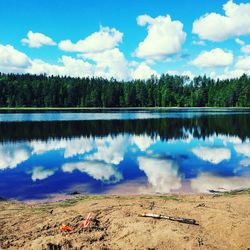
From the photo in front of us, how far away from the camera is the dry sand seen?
10.1 metres

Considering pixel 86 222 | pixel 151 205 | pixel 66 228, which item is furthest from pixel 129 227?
pixel 151 205

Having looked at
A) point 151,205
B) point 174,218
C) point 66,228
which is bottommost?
point 151,205

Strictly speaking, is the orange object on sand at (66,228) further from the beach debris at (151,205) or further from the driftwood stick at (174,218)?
the beach debris at (151,205)

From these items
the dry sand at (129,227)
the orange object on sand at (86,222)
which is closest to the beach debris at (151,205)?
the dry sand at (129,227)

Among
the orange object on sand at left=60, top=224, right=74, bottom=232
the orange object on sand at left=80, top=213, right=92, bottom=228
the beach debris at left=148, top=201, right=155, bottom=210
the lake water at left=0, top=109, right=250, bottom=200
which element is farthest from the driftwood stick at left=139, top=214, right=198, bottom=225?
the lake water at left=0, top=109, right=250, bottom=200

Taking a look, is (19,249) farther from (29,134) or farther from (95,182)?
(29,134)

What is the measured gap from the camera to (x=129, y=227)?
36.2ft

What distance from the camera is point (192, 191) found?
19141mm

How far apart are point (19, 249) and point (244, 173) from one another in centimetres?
1800

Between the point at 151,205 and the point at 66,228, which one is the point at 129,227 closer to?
the point at 66,228

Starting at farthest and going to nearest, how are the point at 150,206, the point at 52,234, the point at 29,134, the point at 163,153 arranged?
the point at 29,134, the point at 163,153, the point at 150,206, the point at 52,234

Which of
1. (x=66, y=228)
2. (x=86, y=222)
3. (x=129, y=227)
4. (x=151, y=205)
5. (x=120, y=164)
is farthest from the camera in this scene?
(x=120, y=164)

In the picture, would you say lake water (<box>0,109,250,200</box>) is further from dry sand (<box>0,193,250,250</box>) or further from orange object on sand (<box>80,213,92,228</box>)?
orange object on sand (<box>80,213,92,228</box>)

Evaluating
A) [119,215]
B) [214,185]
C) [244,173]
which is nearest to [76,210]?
[119,215]
